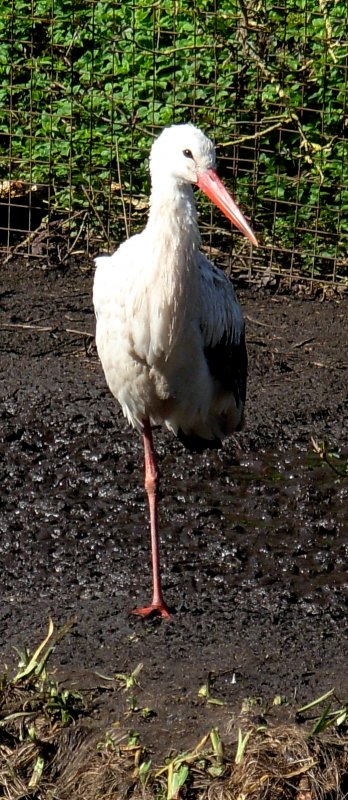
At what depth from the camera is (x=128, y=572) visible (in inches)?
257

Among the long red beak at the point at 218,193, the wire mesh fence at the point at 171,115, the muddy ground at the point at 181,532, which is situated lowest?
the muddy ground at the point at 181,532

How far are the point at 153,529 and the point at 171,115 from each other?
412cm

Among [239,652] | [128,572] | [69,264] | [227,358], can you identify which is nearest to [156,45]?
[69,264]

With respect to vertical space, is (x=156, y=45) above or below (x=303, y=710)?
above

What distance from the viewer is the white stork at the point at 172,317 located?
5.65 m

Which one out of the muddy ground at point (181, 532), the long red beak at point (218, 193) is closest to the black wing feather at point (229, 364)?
the muddy ground at point (181, 532)

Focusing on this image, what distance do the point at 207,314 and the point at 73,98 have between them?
13.4 ft

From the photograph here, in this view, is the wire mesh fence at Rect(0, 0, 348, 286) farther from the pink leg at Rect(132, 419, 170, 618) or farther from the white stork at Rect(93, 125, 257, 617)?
the pink leg at Rect(132, 419, 170, 618)

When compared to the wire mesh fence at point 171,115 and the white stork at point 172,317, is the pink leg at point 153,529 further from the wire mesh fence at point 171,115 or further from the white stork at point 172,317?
the wire mesh fence at point 171,115

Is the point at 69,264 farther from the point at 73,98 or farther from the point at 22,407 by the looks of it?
the point at 22,407

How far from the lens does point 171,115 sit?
31.6 ft

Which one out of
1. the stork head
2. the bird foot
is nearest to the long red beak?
the stork head

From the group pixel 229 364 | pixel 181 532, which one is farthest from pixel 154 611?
pixel 229 364

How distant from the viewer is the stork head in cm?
558
